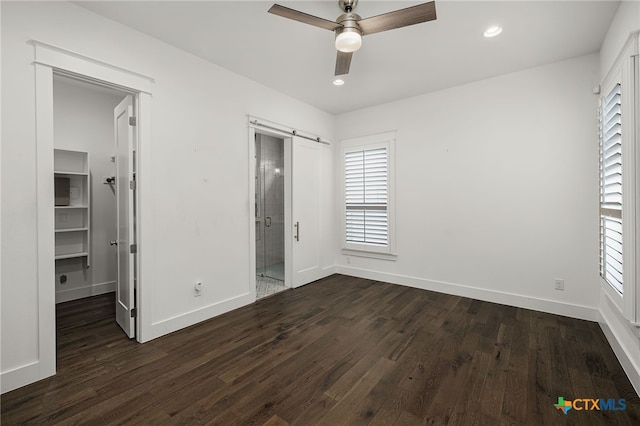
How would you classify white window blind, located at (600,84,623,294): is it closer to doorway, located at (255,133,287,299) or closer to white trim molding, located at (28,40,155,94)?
white trim molding, located at (28,40,155,94)

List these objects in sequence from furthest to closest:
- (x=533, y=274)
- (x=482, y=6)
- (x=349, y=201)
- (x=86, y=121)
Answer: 1. (x=349, y=201)
2. (x=86, y=121)
3. (x=533, y=274)
4. (x=482, y=6)

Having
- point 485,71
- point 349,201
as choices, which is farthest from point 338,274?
point 485,71

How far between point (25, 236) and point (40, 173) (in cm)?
48

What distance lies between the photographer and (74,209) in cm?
390

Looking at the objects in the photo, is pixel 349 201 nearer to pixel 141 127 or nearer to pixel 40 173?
pixel 141 127

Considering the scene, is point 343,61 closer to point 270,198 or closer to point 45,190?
point 45,190

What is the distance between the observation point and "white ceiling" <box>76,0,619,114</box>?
2.33 metres

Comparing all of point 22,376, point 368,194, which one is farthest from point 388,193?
point 22,376

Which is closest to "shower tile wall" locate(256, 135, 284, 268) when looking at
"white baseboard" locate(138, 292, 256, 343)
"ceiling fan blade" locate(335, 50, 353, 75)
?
"white baseboard" locate(138, 292, 256, 343)

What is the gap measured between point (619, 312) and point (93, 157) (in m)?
6.24

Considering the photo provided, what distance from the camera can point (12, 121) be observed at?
1.99m

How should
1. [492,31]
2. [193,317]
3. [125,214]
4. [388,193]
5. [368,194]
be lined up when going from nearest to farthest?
[492,31] → [125,214] → [193,317] → [388,193] → [368,194]

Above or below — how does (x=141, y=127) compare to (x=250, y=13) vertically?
below

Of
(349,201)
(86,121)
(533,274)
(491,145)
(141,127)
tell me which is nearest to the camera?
(141,127)
